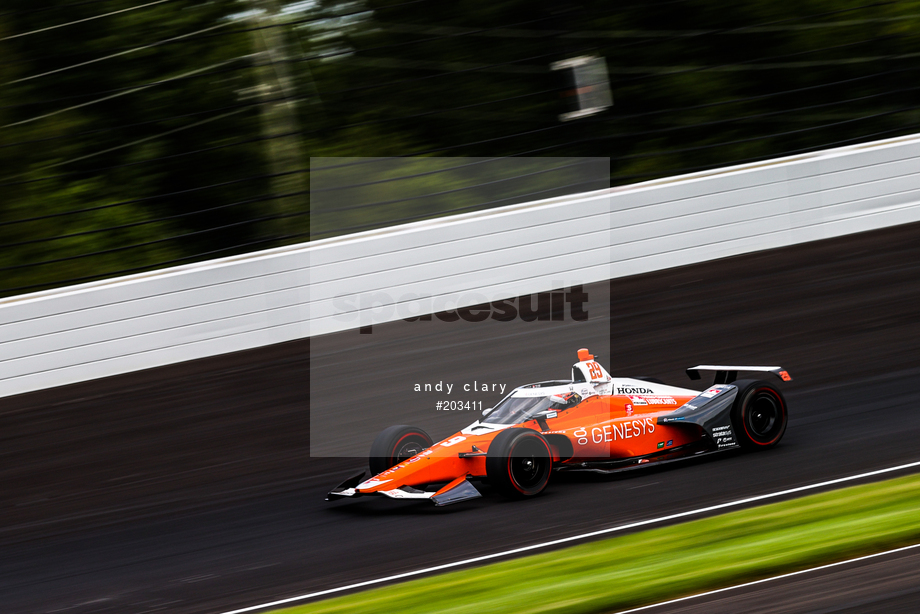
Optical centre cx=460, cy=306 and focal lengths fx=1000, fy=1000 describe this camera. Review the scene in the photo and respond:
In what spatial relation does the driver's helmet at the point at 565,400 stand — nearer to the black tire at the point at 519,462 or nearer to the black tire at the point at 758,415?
the black tire at the point at 519,462

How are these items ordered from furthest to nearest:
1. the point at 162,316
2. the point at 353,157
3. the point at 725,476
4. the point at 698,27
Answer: the point at 698,27
the point at 353,157
the point at 162,316
the point at 725,476

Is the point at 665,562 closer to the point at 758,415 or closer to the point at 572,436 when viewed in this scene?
the point at 572,436

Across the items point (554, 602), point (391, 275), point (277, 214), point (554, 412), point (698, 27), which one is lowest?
point (554, 602)

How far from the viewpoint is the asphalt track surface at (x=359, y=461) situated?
21.1 ft

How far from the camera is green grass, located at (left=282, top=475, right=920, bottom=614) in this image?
194 inches

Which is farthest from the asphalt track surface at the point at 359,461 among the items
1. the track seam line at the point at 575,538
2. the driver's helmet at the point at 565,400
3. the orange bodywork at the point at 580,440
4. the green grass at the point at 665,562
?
the driver's helmet at the point at 565,400

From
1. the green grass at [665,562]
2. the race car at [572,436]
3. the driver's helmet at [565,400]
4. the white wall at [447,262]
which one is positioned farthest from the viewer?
the white wall at [447,262]

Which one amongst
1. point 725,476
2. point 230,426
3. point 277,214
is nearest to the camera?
point 725,476

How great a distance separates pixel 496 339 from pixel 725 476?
3969mm

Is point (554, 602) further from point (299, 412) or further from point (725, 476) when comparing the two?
point (299, 412)

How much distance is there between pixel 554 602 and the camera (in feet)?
16.0

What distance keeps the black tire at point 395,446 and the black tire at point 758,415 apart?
2.38 meters

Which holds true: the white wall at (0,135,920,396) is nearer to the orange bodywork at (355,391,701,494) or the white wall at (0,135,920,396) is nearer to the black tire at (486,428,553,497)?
the orange bodywork at (355,391,701,494)

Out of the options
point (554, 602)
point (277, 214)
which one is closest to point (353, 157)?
point (277, 214)
